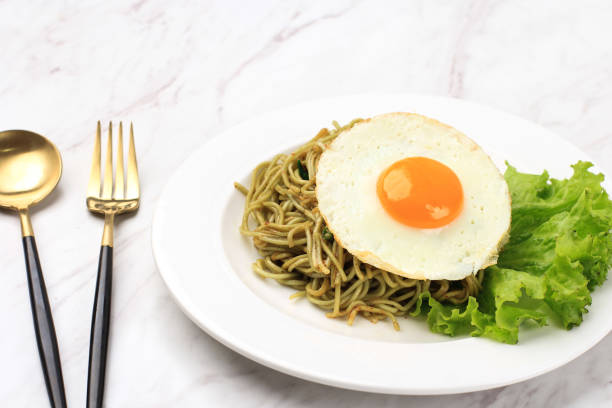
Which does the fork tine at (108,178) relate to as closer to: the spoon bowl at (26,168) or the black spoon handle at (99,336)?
the spoon bowl at (26,168)

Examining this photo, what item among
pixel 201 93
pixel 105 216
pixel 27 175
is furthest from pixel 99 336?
pixel 201 93

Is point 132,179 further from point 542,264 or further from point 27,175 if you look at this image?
point 542,264

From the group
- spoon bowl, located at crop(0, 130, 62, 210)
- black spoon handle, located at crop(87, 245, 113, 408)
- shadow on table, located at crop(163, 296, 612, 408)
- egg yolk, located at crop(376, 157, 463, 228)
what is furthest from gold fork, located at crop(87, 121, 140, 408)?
egg yolk, located at crop(376, 157, 463, 228)

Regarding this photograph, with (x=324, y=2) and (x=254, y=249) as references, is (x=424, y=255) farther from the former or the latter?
(x=324, y=2)

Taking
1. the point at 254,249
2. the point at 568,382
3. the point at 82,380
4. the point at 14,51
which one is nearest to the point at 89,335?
the point at 82,380

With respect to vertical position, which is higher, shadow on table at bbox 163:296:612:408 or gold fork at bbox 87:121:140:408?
gold fork at bbox 87:121:140:408

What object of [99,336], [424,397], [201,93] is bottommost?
[424,397]

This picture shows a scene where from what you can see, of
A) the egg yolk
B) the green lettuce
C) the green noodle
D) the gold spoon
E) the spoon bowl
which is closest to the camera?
the green lettuce

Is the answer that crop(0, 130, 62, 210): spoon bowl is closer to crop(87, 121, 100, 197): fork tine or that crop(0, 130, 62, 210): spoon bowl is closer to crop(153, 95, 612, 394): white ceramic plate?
crop(87, 121, 100, 197): fork tine
